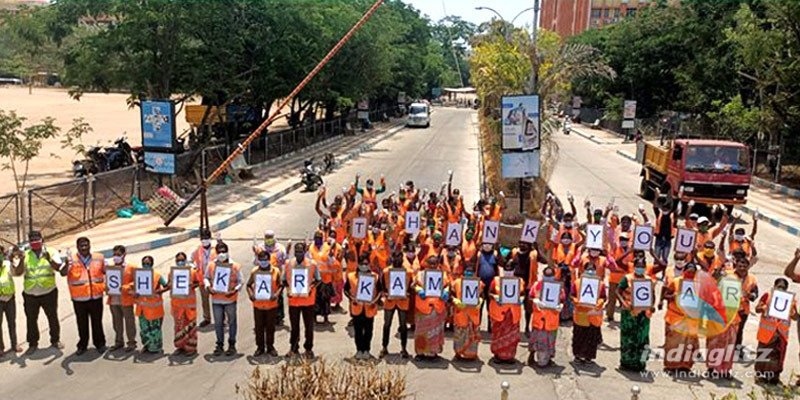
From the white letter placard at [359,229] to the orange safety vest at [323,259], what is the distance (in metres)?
1.87

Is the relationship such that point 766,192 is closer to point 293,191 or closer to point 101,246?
point 293,191

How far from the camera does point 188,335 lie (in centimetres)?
1031

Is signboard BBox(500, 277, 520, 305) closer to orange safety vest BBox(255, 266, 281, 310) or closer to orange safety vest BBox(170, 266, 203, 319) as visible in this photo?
orange safety vest BBox(255, 266, 281, 310)

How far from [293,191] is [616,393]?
19.2m

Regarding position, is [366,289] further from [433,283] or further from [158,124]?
[158,124]

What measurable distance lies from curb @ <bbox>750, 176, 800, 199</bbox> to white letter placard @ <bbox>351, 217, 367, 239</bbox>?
21.2 metres

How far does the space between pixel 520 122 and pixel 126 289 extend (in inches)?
408

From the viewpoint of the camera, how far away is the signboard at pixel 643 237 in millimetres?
12859

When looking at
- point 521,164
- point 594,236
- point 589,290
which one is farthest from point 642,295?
point 521,164

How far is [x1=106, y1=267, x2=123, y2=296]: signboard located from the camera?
10.4m

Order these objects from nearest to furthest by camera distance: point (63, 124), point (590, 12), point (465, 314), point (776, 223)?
1. point (465, 314)
2. point (776, 223)
3. point (63, 124)
4. point (590, 12)

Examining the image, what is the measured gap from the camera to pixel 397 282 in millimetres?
10266

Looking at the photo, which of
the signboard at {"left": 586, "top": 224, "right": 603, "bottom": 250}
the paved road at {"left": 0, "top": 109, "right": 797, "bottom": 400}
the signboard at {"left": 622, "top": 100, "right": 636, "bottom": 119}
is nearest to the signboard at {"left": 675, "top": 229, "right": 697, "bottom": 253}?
the paved road at {"left": 0, "top": 109, "right": 797, "bottom": 400}

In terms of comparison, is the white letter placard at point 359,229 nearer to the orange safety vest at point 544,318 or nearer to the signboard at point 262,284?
the signboard at point 262,284
